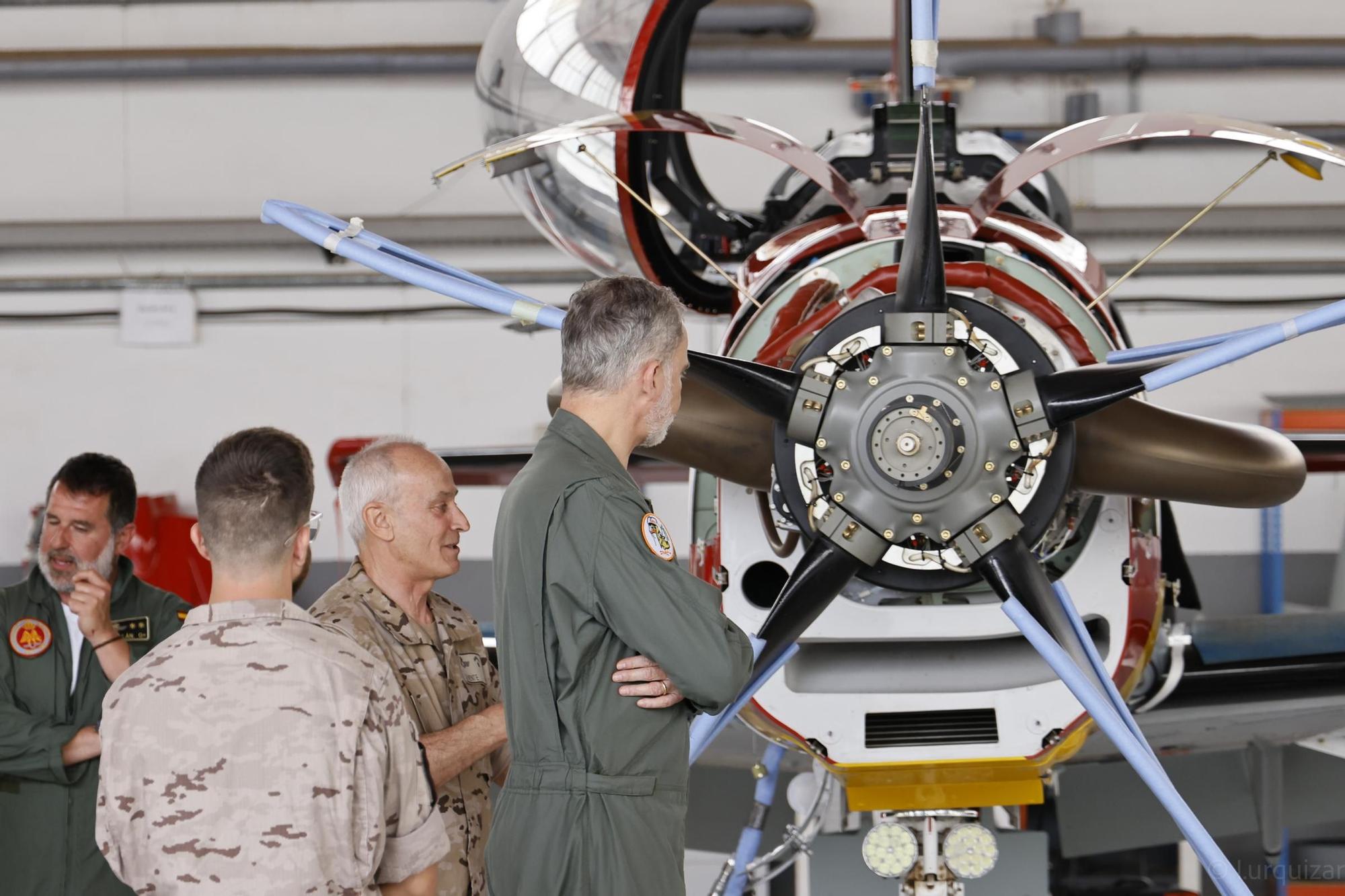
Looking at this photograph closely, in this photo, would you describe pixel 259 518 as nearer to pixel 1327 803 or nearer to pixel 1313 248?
pixel 1327 803

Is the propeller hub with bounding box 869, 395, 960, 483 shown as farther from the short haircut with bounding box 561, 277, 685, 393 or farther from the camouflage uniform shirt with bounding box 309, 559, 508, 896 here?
the camouflage uniform shirt with bounding box 309, 559, 508, 896

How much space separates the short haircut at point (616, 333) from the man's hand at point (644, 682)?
40 centimetres

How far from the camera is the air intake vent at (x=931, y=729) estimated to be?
2.79 m

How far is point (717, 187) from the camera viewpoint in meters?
8.51

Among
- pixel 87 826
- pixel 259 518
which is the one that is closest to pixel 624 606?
pixel 259 518

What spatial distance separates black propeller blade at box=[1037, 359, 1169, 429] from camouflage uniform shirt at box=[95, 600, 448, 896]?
1245mm

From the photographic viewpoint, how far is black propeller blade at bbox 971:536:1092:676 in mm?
2439

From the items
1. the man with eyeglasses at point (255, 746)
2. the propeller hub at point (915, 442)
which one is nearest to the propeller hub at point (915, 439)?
the propeller hub at point (915, 442)

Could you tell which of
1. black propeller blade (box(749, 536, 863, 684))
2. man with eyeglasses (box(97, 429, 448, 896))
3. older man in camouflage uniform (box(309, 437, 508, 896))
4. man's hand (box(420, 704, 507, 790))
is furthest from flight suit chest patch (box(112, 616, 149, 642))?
black propeller blade (box(749, 536, 863, 684))

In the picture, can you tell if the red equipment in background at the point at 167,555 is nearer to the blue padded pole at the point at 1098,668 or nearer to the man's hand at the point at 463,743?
the man's hand at the point at 463,743

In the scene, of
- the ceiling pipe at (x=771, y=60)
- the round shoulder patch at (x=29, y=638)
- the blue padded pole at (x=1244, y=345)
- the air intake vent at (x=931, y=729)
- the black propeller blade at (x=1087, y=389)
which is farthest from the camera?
the ceiling pipe at (x=771, y=60)

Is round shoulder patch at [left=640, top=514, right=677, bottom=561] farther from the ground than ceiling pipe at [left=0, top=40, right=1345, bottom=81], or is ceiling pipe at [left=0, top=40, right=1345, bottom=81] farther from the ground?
ceiling pipe at [left=0, top=40, right=1345, bottom=81]

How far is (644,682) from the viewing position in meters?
1.93

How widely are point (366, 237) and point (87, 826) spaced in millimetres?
1675
